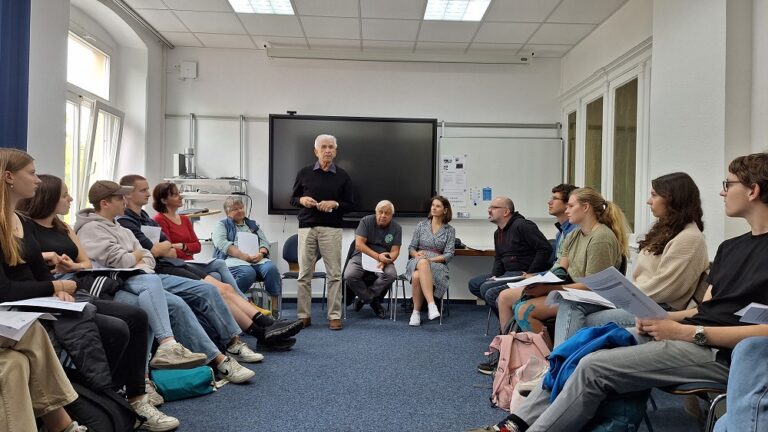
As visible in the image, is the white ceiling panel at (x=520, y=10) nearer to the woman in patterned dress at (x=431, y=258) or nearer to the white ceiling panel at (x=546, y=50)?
the white ceiling panel at (x=546, y=50)

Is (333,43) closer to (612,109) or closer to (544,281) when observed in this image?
(612,109)

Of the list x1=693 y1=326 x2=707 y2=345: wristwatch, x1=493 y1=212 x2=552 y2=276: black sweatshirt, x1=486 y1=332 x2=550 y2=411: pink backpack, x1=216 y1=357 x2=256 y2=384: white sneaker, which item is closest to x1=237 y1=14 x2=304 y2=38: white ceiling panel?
x1=493 y1=212 x2=552 y2=276: black sweatshirt

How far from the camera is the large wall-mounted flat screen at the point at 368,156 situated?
591 centimetres

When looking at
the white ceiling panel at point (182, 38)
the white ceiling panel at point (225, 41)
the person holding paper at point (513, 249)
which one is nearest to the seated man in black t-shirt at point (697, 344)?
the person holding paper at point (513, 249)

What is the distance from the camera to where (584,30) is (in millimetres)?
5234

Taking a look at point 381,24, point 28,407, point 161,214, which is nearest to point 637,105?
point 381,24

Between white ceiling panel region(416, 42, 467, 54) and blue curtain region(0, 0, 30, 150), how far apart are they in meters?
3.68

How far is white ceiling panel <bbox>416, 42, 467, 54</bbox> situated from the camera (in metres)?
5.71

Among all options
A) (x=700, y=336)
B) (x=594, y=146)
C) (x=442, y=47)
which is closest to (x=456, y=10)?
(x=442, y=47)

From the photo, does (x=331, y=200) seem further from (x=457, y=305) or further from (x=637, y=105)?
(x=637, y=105)

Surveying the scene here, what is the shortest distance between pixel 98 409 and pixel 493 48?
517cm

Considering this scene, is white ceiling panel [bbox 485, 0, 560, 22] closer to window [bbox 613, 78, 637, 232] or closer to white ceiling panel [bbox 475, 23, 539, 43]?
white ceiling panel [bbox 475, 23, 539, 43]

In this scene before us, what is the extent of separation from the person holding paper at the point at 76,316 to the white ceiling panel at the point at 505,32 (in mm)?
4197

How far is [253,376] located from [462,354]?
150 centimetres
